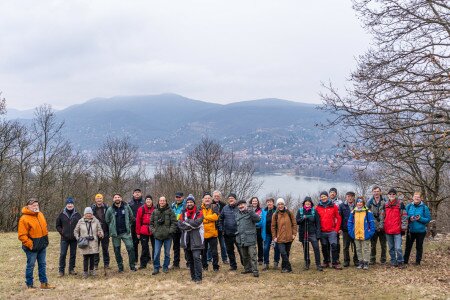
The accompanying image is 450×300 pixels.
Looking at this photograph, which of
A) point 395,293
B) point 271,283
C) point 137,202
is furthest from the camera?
point 137,202

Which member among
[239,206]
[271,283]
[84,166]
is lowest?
[271,283]

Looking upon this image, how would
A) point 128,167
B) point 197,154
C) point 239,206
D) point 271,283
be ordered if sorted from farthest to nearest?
1. point 128,167
2. point 197,154
3. point 239,206
4. point 271,283

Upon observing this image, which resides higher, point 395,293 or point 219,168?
point 219,168

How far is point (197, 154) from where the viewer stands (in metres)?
35.8

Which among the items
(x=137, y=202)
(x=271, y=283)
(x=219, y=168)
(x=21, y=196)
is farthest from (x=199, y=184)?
(x=271, y=283)

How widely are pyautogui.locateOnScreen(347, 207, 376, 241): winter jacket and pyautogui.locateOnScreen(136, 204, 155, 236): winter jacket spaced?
196 inches

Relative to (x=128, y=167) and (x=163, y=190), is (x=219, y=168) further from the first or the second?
(x=128, y=167)

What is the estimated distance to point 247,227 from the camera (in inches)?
362

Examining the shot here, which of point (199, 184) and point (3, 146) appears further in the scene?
point (199, 184)

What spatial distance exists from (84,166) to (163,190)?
8.02m

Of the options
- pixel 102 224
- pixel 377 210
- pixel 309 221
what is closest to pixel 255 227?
pixel 309 221

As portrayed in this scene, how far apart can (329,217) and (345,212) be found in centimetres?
60

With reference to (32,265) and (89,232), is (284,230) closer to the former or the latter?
(89,232)

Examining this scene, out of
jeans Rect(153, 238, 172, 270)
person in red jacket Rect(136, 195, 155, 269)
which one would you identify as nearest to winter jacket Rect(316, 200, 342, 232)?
jeans Rect(153, 238, 172, 270)
